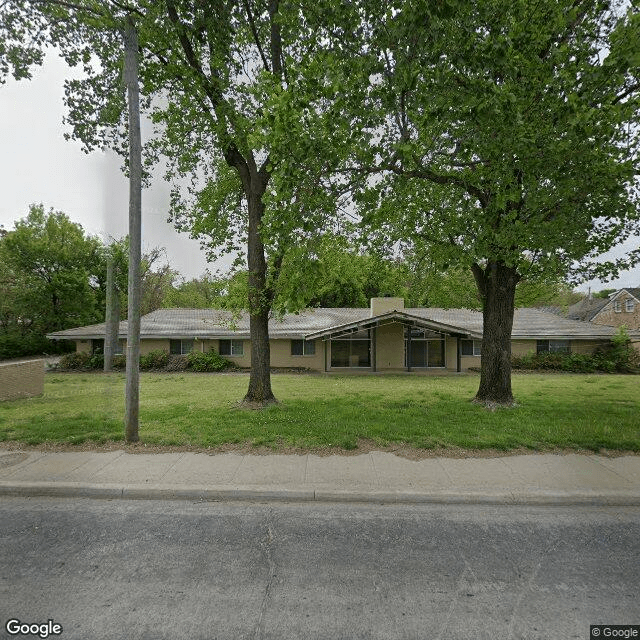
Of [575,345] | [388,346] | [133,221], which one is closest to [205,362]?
[388,346]

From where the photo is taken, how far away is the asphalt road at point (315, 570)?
2828 millimetres

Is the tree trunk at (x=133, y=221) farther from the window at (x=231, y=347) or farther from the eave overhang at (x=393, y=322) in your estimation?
the window at (x=231, y=347)

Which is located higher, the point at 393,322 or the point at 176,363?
the point at 393,322

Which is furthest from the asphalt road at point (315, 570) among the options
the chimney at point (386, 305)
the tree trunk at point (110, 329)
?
the chimney at point (386, 305)

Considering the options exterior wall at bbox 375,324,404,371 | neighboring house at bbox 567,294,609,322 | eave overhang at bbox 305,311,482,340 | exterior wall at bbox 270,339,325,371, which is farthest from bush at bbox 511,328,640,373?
neighboring house at bbox 567,294,609,322

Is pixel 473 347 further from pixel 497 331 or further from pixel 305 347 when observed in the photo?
pixel 497 331

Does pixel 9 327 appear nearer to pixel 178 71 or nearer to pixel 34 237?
pixel 34 237

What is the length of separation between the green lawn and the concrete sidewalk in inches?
26.5

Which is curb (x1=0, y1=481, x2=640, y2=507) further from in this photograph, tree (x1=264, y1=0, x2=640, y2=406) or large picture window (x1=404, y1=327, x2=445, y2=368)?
large picture window (x1=404, y1=327, x2=445, y2=368)

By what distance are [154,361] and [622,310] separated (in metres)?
45.2

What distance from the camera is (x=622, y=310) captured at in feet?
127

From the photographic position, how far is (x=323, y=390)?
13938 mm

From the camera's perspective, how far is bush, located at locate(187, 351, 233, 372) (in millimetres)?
20906

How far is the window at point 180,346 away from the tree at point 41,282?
14517mm
